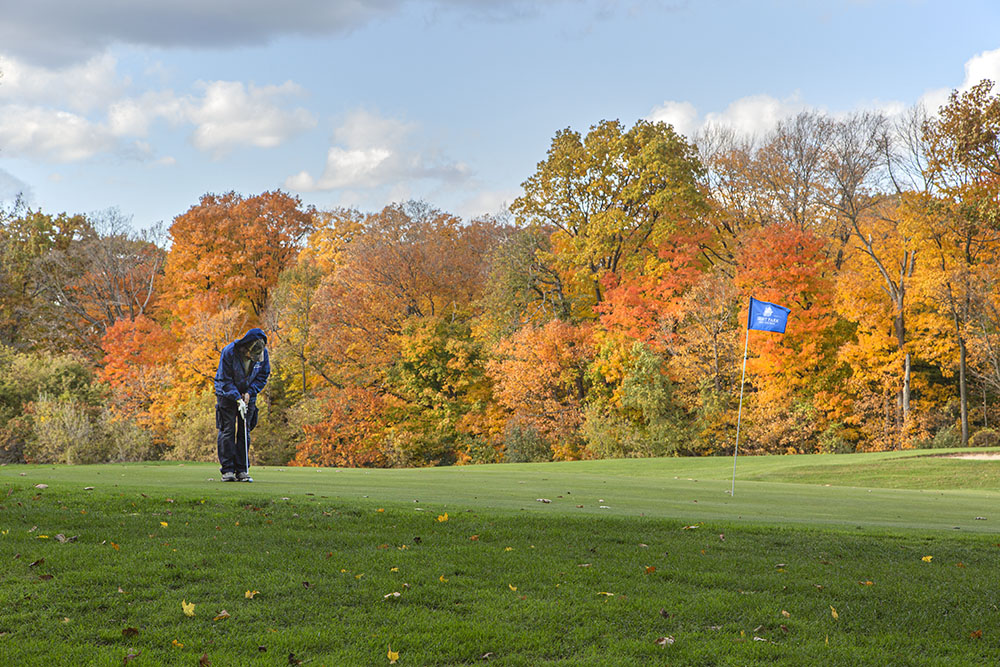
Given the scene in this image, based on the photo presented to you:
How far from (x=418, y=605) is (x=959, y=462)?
23.4 m

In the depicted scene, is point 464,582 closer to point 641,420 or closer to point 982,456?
point 982,456

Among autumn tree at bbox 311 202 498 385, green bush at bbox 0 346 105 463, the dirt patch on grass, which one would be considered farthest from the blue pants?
autumn tree at bbox 311 202 498 385

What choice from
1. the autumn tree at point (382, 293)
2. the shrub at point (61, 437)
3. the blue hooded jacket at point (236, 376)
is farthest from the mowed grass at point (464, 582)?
the autumn tree at point (382, 293)

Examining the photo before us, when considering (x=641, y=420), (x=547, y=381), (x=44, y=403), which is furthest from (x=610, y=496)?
(x=44, y=403)

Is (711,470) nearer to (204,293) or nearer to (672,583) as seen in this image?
(672,583)

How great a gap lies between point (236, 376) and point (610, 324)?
28.6 m

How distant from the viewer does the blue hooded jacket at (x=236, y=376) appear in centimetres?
1261

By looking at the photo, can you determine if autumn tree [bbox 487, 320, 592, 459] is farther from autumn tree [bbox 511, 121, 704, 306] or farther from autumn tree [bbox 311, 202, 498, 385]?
autumn tree [bbox 311, 202, 498, 385]

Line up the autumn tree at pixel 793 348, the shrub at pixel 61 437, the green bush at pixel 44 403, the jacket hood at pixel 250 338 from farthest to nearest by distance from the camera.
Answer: the autumn tree at pixel 793 348, the green bush at pixel 44 403, the shrub at pixel 61 437, the jacket hood at pixel 250 338

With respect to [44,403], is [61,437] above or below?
below

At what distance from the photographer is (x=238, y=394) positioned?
1265 cm

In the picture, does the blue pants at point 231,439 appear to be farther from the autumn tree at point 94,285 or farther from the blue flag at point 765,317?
the autumn tree at point 94,285

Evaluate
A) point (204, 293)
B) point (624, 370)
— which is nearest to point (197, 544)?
point (624, 370)

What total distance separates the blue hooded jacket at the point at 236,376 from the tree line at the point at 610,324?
974 inches
